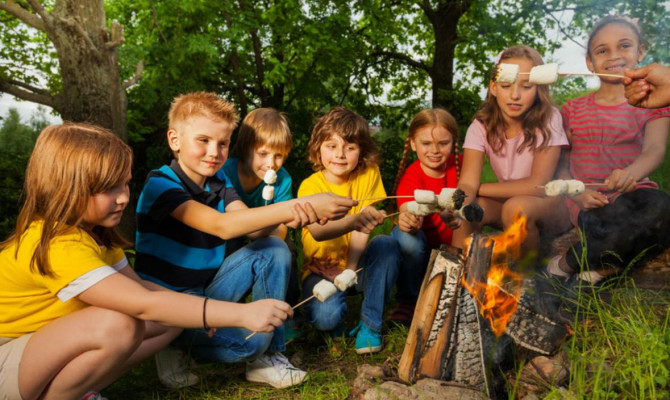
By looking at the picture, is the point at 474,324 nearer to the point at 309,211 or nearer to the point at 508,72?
the point at 309,211

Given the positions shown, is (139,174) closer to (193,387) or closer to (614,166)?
(193,387)

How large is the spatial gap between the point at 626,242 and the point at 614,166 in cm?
50

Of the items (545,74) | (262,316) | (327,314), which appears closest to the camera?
(262,316)

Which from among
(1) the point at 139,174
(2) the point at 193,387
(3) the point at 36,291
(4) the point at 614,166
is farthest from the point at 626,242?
(1) the point at 139,174

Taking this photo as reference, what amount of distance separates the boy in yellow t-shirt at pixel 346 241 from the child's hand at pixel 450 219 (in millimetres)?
353

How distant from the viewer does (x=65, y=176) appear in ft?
7.30

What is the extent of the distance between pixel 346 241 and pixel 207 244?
93 centimetres

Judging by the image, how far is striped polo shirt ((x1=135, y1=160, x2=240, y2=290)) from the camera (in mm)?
2732

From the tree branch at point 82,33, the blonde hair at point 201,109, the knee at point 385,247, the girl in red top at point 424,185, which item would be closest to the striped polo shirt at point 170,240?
the blonde hair at point 201,109

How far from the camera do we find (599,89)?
3.59 meters

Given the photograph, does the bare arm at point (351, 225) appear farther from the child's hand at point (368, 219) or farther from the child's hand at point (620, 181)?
the child's hand at point (620, 181)

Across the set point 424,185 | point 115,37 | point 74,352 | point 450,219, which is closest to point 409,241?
point 450,219

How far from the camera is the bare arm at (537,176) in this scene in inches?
132

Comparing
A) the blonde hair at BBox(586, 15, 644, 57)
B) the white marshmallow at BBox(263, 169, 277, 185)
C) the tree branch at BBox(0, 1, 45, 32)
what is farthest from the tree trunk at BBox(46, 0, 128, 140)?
the blonde hair at BBox(586, 15, 644, 57)
